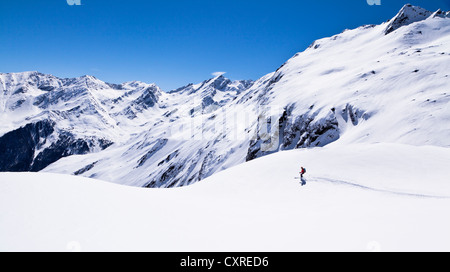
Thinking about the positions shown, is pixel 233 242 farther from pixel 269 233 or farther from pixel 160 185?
pixel 160 185

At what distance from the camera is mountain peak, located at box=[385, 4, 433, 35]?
97.6m

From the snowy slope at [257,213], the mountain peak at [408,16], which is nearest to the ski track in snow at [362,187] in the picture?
the snowy slope at [257,213]

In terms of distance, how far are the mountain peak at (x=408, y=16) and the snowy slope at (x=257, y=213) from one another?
365ft

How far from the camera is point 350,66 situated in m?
81.0

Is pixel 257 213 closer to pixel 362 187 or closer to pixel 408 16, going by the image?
pixel 362 187

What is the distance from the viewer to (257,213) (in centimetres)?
1239

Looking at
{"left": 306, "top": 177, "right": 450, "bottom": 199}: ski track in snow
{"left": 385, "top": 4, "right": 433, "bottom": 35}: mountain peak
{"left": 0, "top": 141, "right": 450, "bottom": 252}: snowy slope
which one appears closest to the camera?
{"left": 0, "top": 141, "right": 450, "bottom": 252}: snowy slope

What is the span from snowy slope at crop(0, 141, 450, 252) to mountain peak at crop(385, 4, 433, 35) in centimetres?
11114

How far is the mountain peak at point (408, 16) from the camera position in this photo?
97562mm

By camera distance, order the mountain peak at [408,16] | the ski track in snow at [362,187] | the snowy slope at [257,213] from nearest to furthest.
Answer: the snowy slope at [257,213] → the ski track in snow at [362,187] → the mountain peak at [408,16]

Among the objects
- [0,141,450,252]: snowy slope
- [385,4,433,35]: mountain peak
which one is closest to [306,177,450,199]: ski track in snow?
[0,141,450,252]: snowy slope

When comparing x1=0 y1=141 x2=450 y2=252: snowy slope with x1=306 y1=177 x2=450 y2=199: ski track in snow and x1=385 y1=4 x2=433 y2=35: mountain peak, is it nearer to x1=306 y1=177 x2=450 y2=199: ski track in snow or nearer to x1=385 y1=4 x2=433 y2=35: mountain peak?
x1=306 y1=177 x2=450 y2=199: ski track in snow

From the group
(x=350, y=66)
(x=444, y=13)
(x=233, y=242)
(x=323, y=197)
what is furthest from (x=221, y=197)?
(x=444, y=13)

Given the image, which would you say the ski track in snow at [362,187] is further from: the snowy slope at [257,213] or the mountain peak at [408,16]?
the mountain peak at [408,16]
